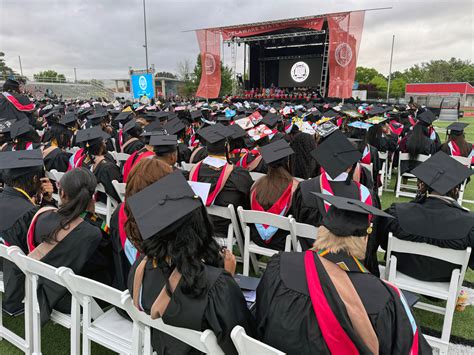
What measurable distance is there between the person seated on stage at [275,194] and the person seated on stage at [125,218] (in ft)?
3.99

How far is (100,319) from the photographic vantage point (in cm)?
214

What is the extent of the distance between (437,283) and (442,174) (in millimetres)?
838

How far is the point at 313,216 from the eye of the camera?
2.90m

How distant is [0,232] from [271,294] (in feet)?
6.80

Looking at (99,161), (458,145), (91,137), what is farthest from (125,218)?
(458,145)

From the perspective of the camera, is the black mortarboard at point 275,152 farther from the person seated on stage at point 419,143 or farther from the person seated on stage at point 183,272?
the person seated on stage at point 419,143

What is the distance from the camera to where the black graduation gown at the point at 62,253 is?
2.14 m

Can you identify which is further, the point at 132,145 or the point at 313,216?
the point at 132,145

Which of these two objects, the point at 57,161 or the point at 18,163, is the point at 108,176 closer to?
the point at 57,161

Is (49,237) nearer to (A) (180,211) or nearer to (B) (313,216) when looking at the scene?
(A) (180,211)

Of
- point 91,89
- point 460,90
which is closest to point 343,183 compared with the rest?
point 460,90

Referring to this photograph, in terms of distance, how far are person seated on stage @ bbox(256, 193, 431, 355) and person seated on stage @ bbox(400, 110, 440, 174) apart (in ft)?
16.3

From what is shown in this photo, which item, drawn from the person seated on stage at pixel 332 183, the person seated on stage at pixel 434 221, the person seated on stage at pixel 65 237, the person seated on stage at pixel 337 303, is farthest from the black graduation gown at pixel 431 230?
the person seated on stage at pixel 65 237

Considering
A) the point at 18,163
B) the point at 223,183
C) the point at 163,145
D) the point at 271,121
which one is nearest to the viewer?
the point at 18,163
